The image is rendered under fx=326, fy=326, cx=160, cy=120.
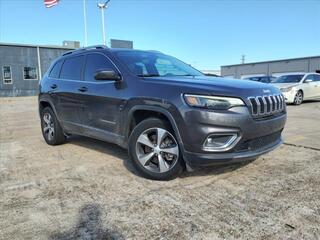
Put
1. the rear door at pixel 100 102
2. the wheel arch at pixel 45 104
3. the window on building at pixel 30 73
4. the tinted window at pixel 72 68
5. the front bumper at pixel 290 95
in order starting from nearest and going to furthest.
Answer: the rear door at pixel 100 102, the tinted window at pixel 72 68, the wheel arch at pixel 45 104, the front bumper at pixel 290 95, the window on building at pixel 30 73

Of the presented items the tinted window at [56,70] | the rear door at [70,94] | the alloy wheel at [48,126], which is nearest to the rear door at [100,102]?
the rear door at [70,94]

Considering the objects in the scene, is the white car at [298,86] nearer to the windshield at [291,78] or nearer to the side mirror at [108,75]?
the windshield at [291,78]

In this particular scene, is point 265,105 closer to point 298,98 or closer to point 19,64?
point 298,98

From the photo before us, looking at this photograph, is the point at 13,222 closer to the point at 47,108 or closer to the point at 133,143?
the point at 133,143

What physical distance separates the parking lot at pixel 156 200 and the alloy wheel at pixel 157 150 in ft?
0.73

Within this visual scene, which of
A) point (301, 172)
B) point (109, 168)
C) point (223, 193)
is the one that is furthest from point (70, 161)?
point (301, 172)

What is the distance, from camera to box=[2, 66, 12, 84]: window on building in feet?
104

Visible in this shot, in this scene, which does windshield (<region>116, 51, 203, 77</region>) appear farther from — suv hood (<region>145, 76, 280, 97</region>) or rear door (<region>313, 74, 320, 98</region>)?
rear door (<region>313, 74, 320, 98</region>)

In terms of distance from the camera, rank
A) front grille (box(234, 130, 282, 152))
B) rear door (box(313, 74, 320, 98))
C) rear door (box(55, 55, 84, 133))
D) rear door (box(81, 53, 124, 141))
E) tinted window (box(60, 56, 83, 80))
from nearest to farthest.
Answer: front grille (box(234, 130, 282, 152)) → rear door (box(81, 53, 124, 141)) → rear door (box(55, 55, 84, 133)) → tinted window (box(60, 56, 83, 80)) → rear door (box(313, 74, 320, 98))

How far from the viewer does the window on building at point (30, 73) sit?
3303 centimetres

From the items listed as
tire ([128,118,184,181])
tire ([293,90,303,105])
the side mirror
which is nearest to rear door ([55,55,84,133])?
the side mirror

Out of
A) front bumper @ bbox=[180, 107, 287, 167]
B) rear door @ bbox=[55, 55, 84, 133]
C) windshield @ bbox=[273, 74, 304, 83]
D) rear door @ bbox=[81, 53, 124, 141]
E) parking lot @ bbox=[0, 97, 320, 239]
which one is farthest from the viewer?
windshield @ bbox=[273, 74, 304, 83]

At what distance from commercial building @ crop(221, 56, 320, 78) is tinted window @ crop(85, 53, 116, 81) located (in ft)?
116

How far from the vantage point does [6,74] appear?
3194cm
